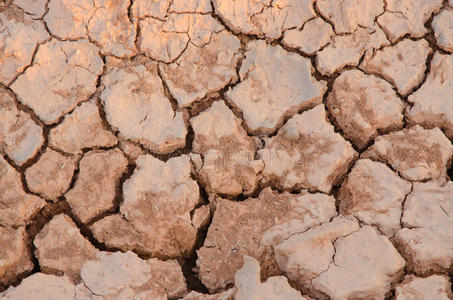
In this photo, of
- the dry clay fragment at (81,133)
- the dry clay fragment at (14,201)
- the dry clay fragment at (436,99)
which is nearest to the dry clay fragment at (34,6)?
the dry clay fragment at (81,133)

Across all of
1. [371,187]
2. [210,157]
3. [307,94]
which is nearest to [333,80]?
[307,94]

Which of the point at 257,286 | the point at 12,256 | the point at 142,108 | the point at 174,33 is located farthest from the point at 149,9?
the point at 257,286

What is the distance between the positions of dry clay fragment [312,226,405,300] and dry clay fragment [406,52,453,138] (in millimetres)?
619

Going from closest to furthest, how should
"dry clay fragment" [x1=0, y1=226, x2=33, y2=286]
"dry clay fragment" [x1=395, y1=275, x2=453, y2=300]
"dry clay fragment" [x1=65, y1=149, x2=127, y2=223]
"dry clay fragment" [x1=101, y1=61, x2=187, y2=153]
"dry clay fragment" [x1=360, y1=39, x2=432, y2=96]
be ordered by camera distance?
"dry clay fragment" [x1=395, y1=275, x2=453, y2=300] → "dry clay fragment" [x1=0, y1=226, x2=33, y2=286] → "dry clay fragment" [x1=65, y1=149, x2=127, y2=223] → "dry clay fragment" [x1=101, y1=61, x2=187, y2=153] → "dry clay fragment" [x1=360, y1=39, x2=432, y2=96]

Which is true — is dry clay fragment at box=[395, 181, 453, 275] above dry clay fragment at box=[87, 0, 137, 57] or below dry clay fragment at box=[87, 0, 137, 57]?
below

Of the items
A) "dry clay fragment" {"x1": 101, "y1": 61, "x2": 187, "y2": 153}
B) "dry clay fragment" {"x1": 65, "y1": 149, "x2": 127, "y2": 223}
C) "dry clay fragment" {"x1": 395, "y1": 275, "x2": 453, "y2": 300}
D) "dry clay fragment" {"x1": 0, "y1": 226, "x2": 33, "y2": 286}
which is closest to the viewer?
"dry clay fragment" {"x1": 395, "y1": 275, "x2": 453, "y2": 300}

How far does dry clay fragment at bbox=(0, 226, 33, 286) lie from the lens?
178 cm

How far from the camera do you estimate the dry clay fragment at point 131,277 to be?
1.74 metres

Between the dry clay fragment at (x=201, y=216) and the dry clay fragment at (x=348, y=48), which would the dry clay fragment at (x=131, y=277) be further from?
the dry clay fragment at (x=348, y=48)

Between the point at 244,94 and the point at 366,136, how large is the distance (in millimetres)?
575

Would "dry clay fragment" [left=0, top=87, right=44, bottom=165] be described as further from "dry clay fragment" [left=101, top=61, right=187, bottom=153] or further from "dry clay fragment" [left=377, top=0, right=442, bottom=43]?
"dry clay fragment" [left=377, top=0, right=442, bottom=43]

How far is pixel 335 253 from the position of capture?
176 centimetres

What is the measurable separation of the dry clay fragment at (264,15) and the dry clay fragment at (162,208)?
780 mm

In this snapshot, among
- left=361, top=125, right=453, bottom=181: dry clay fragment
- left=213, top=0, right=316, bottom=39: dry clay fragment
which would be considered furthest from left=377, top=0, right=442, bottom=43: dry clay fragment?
left=361, top=125, right=453, bottom=181: dry clay fragment
